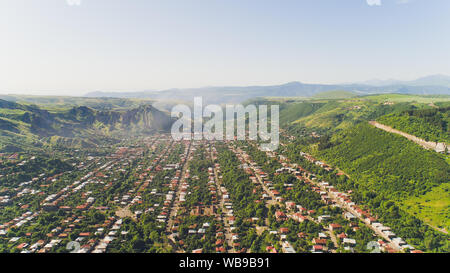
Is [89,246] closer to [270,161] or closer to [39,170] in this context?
[39,170]

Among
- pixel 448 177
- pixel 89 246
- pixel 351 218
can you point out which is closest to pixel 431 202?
pixel 448 177

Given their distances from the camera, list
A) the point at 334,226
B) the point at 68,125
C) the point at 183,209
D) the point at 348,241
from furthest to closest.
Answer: the point at 68,125
the point at 183,209
the point at 334,226
the point at 348,241

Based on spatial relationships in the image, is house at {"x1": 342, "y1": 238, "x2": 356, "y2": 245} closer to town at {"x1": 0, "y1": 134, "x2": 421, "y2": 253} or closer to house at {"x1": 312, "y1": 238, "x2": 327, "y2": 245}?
town at {"x1": 0, "y1": 134, "x2": 421, "y2": 253}

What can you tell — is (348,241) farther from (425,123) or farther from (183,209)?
(425,123)

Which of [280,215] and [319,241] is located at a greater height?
[280,215]

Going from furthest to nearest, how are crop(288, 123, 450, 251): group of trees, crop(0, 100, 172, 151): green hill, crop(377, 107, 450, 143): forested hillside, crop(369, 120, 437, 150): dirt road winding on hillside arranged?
Answer: crop(0, 100, 172, 151): green hill, crop(377, 107, 450, 143): forested hillside, crop(369, 120, 437, 150): dirt road winding on hillside, crop(288, 123, 450, 251): group of trees

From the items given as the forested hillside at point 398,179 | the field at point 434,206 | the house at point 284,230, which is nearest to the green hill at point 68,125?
the house at point 284,230

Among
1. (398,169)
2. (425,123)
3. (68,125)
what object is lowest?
(398,169)

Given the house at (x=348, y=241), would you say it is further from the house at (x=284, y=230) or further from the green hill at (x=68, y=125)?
the green hill at (x=68, y=125)

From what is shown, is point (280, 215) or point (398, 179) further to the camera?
point (398, 179)

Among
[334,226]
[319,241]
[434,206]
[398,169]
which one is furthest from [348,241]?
[398,169]

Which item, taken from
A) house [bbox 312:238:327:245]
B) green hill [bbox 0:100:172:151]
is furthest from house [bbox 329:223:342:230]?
green hill [bbox 0:100:172:151]

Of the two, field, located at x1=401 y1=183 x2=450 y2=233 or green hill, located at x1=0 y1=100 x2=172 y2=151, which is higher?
green hill, located at x1=0 y1=100 x2=172 y2=151
